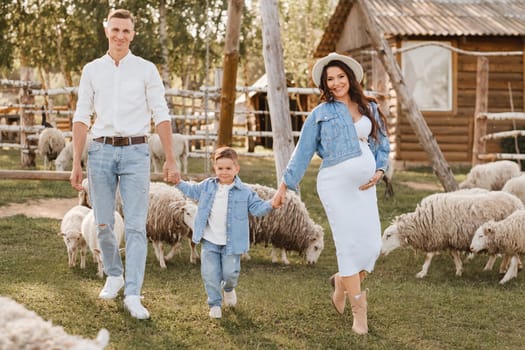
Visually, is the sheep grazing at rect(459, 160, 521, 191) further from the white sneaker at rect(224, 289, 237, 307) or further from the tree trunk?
the tree trunk

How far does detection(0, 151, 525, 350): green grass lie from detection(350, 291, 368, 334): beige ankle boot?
3.5 inches

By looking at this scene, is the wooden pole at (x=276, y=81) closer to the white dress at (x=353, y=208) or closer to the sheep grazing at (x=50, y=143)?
the white dress at (x=353, y=208)

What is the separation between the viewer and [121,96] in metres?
4.99

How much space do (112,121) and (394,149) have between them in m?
13.8

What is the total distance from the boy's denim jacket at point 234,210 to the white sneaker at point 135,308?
0.58 meters

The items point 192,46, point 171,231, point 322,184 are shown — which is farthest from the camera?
point 192,46

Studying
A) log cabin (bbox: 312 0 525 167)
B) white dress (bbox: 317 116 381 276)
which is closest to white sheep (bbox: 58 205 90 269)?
white dress (bbox: 317 116 381 276)

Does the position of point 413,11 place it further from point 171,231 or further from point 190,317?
point 190,317

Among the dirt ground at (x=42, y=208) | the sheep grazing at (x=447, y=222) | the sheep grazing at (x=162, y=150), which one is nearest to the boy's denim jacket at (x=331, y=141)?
the sheep grazing at (x=447, y=222)

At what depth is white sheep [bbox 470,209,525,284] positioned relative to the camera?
6727mm

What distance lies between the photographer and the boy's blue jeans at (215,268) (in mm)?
5254

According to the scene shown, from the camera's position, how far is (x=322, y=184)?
4922 millimetres

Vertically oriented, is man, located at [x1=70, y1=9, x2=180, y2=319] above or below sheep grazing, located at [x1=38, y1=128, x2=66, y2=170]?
above

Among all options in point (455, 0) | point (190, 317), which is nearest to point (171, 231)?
point (190, 317)
